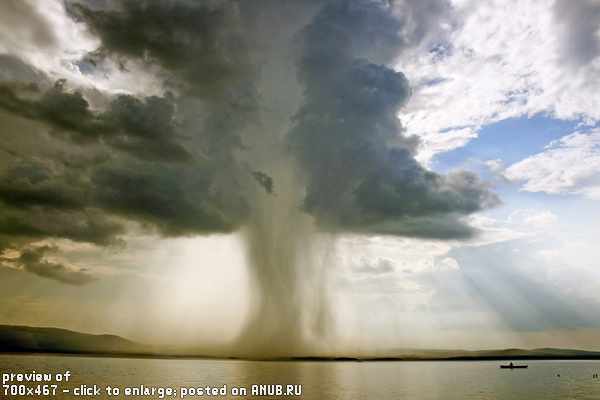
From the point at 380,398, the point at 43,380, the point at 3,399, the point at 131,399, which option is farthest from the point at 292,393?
the point at 43,380

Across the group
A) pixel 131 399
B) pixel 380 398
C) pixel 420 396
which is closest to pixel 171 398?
→ pixel 131 399

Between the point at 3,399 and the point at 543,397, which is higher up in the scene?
the point at 3,399

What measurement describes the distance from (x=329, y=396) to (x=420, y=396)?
24632 mm

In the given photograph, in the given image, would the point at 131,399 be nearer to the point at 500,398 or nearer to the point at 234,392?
the point at 234,392

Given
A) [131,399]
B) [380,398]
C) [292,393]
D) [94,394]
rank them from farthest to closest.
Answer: [292,393] → [380,398] → [94,394] → [131,399]

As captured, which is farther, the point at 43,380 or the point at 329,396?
the point at 43,380

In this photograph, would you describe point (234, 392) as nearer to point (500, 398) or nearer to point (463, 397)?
point (463, 397)

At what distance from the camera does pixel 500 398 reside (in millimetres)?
123812

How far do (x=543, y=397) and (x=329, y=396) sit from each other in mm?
60728

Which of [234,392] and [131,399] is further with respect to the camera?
[234,392]

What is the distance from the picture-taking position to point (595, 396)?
434ft

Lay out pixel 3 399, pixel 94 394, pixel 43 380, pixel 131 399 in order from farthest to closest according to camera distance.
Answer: pixel 43 380
pixel 94 394
pixel 131 399
pixel 3 399

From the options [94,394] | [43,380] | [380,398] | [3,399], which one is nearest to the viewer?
[3,399]

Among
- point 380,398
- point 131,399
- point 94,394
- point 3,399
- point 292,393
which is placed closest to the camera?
point 3,399
